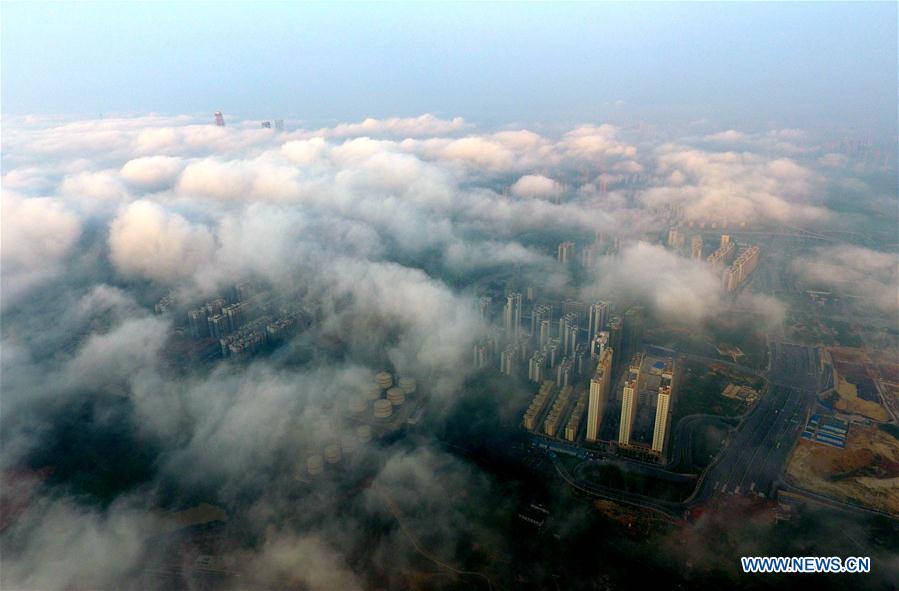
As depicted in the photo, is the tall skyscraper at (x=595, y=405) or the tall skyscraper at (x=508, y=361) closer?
the tall skyscraper at (x=595, y=405)

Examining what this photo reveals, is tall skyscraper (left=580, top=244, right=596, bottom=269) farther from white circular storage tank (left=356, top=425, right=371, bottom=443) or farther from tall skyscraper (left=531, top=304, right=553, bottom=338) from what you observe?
white circular storage tank (left=356, top=425, right=371, bottom=443)

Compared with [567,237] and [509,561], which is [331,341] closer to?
[509,561]

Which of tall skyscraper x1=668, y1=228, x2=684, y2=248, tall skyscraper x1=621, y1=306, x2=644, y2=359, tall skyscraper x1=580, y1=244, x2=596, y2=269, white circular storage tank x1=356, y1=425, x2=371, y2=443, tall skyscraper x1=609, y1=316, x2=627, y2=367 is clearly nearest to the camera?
white circular storage tank x1=356, y1=425, x2=371, y2=443

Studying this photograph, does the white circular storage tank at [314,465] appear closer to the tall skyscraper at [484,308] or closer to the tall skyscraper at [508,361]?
the tall skyscraper at [508,361]

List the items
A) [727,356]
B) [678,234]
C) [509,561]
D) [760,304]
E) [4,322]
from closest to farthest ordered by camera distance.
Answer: [509,561]
[4,322]
[727,356]
[760,304]
[678,234]

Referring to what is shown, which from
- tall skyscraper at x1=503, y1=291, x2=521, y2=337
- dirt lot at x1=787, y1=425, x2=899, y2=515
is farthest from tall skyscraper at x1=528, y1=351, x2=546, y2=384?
dirt lot at x1=787, y1=425, x2=899, y2=515

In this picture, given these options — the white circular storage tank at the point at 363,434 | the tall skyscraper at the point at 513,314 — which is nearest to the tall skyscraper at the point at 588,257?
the tall skyscraper at the point at 513,314

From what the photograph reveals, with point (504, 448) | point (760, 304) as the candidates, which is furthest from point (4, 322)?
point (760, 304)
